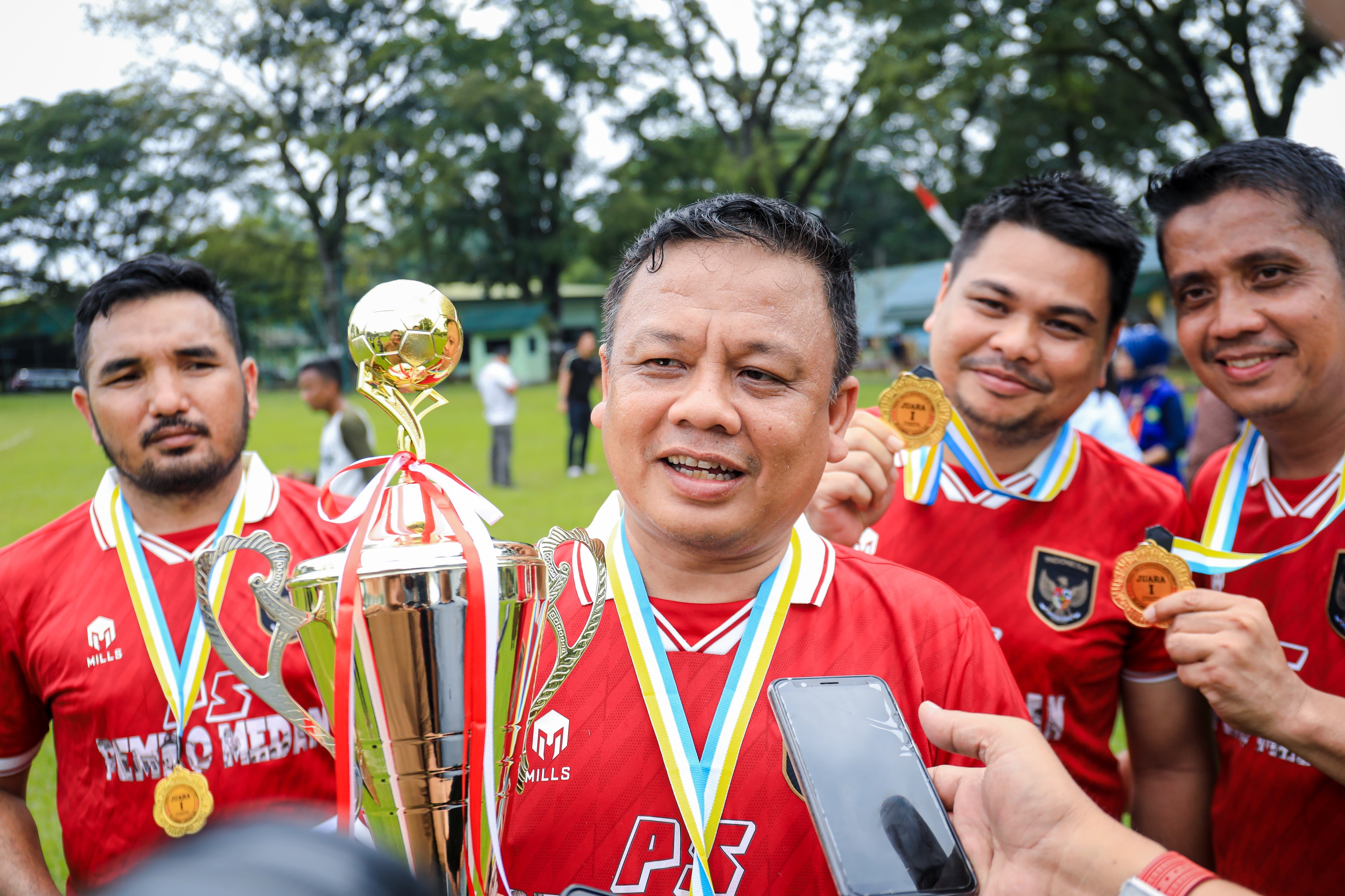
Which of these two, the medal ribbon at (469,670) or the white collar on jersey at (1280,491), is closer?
the medal ribbon at (469,670)

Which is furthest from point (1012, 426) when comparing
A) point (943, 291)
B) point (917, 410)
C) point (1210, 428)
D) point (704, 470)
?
point (1210, 428)

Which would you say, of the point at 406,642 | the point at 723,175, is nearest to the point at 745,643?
the point at 406,642

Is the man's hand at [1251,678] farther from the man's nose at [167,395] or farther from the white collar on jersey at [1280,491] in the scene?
the man's nose at [167,395]

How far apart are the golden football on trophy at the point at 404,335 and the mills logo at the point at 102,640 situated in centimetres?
161

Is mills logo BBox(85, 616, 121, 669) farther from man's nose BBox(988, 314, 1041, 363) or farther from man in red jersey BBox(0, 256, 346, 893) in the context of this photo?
man's nose BBox(988, 314, 1041, 363)

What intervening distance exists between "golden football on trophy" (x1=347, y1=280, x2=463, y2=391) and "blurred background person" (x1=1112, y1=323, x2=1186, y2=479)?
6.82 meters

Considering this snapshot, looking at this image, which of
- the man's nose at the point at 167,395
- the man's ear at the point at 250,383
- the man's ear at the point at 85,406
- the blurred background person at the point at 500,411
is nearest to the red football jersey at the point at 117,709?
the man's ear at the point at 85,406

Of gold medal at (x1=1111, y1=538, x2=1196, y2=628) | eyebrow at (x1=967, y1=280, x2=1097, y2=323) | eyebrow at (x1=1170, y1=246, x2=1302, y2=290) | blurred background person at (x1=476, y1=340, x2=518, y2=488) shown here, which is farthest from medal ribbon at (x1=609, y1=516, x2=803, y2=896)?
blurred background person at (x1=476, y1=340, x2=518, y2=488)

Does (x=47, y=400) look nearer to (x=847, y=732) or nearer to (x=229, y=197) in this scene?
(x=229, y=197)

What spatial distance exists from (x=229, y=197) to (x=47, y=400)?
33.5 feet

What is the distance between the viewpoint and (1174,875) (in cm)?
142

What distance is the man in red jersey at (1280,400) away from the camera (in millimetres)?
2213

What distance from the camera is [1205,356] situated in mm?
2352

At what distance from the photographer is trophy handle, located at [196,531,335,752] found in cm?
136
